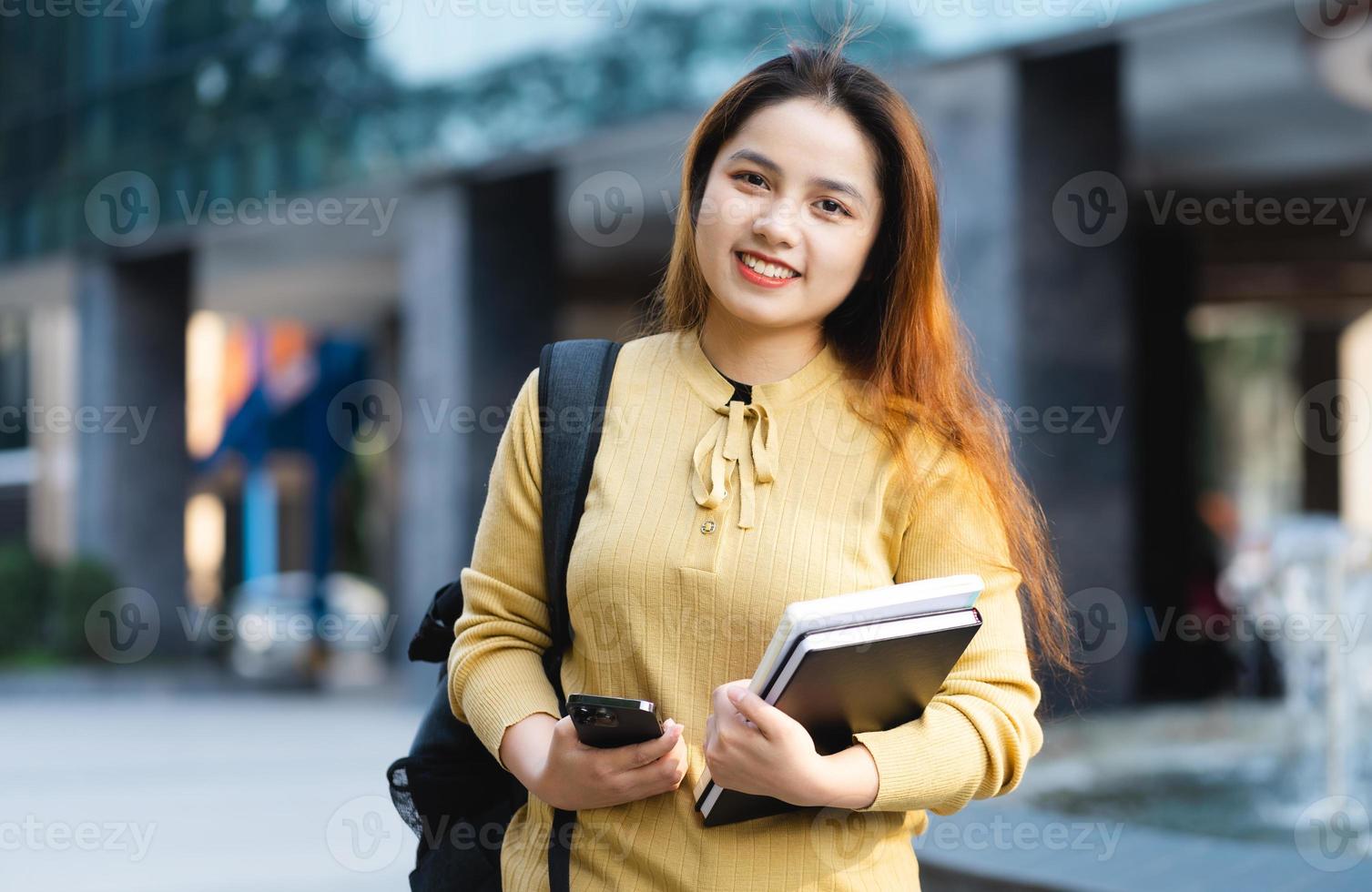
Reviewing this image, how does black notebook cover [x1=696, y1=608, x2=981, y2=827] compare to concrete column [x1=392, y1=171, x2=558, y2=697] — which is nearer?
black notebook cover [x1=696, y1=608, x2=981, y2=827]

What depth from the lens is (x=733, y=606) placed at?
6.14 feet

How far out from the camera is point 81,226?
17.7 m

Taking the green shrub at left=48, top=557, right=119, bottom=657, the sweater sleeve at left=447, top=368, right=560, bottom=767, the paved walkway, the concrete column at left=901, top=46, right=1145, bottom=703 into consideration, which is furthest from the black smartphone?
the green shrub at left=48, top=557, right=119, bottom=657

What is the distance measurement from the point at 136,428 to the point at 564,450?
16869 millimetres

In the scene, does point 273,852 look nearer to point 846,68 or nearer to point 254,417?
point 846,68

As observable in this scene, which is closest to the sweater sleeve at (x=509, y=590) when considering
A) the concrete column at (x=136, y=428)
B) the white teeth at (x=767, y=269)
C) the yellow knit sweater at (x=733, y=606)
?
the yellow knit sweater at (x=733, y=606)

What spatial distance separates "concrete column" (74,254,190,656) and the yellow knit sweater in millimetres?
16534

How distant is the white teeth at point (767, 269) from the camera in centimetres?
194

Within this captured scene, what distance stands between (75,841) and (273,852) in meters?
1.07

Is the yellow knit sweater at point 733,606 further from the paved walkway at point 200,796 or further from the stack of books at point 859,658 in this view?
the paved walkway at point 200,796

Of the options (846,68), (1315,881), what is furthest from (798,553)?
(1315,881)

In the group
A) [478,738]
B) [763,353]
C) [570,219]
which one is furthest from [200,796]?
[570,219]

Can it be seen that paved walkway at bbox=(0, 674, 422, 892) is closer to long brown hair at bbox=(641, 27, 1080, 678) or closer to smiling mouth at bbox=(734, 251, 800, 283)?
long brown hair at bbox=(641, 27, 1080, 678)

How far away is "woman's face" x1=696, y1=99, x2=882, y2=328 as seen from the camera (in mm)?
1931
